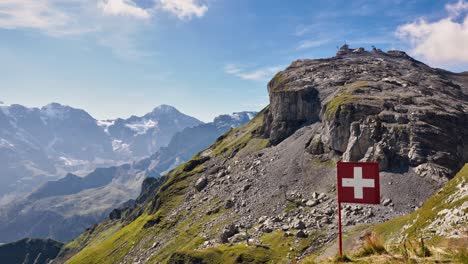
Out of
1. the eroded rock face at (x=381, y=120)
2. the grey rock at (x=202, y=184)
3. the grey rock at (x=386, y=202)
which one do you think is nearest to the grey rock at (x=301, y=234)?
the grey rock at (x=386, y=202)

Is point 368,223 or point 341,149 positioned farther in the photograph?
point 341,149

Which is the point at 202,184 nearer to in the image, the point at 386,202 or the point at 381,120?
the point at 381,120

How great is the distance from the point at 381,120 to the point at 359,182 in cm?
9259

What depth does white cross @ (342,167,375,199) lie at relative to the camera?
21281 mm

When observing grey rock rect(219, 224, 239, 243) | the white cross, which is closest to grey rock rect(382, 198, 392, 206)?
grey rock rect(219, 224, 239, 243)

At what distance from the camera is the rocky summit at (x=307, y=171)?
82.1 meters

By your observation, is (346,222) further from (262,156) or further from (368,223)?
(262,156)

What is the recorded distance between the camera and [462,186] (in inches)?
1564

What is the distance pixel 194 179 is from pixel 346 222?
106472 millimetres

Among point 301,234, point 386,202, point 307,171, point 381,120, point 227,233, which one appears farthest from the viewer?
point 307,171

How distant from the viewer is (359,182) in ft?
70.4

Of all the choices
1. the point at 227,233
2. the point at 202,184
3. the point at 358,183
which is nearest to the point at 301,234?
the point at 227,233

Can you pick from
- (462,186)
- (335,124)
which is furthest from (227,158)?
(462,186)

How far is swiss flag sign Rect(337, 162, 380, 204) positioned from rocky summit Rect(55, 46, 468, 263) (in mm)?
51285
